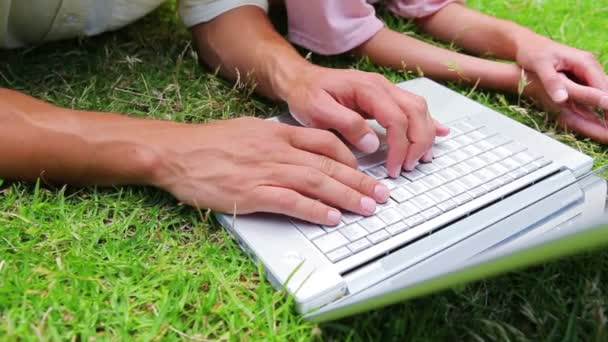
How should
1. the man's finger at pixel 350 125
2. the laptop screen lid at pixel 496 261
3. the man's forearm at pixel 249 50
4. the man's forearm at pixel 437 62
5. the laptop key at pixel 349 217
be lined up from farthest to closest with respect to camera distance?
the man's forearm at pixel 437 62
the man's forearm at pixel 249 50
the man's finger at pixel 350 125
the laptop key at pixel 349 217
the laptop screen lid at pixel 496 261

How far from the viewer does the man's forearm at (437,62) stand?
1288 millimetres

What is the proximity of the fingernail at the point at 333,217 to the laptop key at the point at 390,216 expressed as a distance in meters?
0.06

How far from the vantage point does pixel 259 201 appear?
2.74 feet

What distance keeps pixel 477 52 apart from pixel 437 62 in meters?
0.18

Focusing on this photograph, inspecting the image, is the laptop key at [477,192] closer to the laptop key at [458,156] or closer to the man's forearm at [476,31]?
the laptop key at [458,156]

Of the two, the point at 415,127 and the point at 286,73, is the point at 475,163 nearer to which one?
the point at 415,127

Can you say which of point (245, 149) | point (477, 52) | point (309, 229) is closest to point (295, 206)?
point (309, 229)

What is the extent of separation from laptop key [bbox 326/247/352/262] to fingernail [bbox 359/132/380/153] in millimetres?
221

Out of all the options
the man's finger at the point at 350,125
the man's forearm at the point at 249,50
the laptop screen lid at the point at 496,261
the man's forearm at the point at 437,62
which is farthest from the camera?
the man's forearm at the point at 437,62

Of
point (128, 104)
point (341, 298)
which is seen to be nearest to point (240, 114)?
point (128, 104)

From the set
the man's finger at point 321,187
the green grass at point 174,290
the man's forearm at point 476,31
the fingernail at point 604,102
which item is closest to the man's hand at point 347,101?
the man's finger at point 321,187

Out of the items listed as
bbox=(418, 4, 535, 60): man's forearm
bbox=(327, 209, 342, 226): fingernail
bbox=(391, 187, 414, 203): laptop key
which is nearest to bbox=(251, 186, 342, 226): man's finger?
bbox=(327, 209, 342, 226): fingernail

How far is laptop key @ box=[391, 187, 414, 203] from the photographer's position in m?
0.88

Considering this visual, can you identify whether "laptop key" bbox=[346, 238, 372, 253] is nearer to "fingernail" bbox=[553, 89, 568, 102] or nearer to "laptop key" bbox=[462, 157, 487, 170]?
"laptop key" bbox=[462, 157, 487, 170]
